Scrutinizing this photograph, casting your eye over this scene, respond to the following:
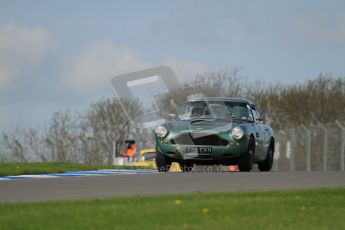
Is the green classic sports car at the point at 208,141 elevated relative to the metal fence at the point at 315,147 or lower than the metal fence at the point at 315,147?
elevated

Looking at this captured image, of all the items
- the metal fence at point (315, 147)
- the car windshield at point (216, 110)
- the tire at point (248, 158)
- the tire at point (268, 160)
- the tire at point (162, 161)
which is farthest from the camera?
the metal fence at point (315, 147)

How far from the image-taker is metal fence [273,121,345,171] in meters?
31.6

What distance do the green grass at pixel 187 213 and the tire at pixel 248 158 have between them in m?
7.11

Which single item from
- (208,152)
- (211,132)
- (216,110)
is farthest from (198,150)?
(216,110)

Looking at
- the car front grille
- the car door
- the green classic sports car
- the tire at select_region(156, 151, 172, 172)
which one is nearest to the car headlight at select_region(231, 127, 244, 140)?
the green classic sports car

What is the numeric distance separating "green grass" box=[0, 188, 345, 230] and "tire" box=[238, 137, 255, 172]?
711 centimetres

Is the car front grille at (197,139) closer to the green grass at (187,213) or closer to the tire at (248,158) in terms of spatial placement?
the tire at (248,158)

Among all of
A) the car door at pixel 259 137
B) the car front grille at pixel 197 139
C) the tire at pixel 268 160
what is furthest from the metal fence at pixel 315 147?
the car front grille at pixel 197 139

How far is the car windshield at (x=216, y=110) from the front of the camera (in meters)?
19.8

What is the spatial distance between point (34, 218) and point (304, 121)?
5275cm

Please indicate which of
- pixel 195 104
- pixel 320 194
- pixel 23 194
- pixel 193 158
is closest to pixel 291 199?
pixel 320 194

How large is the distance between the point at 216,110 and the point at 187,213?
1025 centimetres

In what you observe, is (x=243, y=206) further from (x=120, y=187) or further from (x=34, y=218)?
(x=120, y=187)

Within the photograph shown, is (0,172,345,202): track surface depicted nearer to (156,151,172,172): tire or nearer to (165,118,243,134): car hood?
(165,118,243,134): car hood
